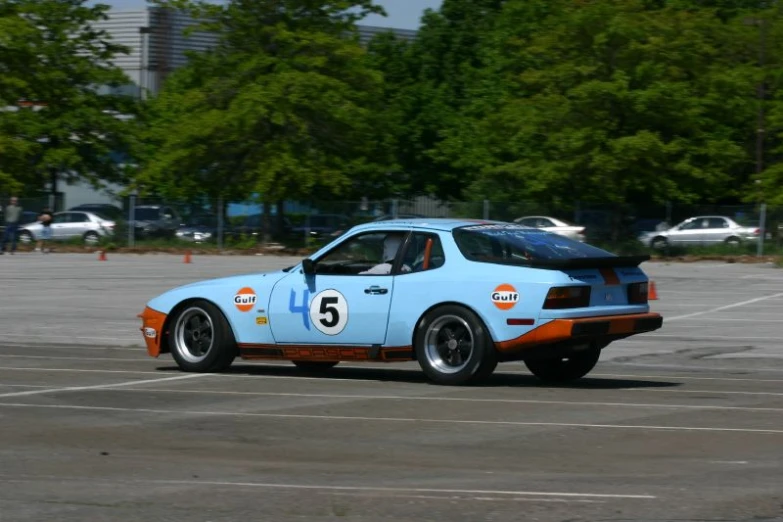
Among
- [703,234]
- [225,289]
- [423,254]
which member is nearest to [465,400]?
[423,254]

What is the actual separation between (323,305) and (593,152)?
1369 inches

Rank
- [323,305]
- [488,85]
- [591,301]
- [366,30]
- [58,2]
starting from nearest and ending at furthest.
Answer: [591,301] < [323,305] < [58,2] < [488,85] < [366,30]

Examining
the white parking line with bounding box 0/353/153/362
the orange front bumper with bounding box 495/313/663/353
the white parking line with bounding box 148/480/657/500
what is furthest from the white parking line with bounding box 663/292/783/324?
the white parking line with bounding box 148/480/657/500

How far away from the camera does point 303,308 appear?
13.4 metres

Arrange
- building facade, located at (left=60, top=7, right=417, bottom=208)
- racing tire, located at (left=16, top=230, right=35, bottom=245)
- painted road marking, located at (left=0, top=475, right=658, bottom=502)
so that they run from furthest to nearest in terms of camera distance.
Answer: building facade, located at (left=60, top=7, right=417, bottom=208)
racing tire, located at (left=16, top=230, right=35, bottom=245)
painted road marking, located at (left=0, top=475, right=658, bottom=502)

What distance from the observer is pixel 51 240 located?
5109cm

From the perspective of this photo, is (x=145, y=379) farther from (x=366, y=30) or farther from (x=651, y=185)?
(x=366, y=30)

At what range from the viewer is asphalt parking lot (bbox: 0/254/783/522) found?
23.0 feet

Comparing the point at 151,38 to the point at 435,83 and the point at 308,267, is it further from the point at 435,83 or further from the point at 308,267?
the point at 308,267

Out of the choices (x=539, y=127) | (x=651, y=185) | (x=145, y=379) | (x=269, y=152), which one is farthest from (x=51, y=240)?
(x=145, y=379)

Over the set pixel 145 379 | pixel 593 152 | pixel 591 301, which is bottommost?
pixel 145 379

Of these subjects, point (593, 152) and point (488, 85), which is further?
point (488, 85)

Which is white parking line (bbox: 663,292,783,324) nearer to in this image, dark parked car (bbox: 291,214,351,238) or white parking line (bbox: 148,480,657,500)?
white parking line (bbox: 148,480,657,500)

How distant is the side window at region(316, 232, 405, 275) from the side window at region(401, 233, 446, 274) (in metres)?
0.13
